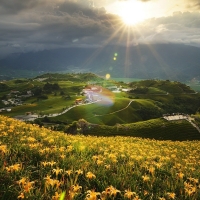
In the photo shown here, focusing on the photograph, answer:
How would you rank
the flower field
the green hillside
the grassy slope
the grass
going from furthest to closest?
the grass
the grassy slope
the green hillside
the flower field

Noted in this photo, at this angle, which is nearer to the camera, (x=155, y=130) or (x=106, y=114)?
(x=155, y=130)

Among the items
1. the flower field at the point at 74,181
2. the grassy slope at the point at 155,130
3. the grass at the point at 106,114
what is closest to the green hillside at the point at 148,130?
the grassy slope at the point at 155,130

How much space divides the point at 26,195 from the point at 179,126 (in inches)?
3633

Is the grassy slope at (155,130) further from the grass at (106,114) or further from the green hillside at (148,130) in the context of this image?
the grass at (106,114)

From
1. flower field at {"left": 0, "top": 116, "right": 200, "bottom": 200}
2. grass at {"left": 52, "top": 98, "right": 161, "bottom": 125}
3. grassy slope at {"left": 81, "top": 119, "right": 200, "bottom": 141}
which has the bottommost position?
grass at {"left": 52, "top": 98, "right": 161, "bottom": 125}

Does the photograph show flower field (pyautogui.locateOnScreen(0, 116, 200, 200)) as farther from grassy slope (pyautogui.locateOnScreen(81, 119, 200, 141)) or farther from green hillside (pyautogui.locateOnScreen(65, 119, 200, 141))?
grassy slope (pyautogui.locateOnScreen(81, 119, 200, 141))

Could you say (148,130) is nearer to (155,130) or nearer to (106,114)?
(155,130)

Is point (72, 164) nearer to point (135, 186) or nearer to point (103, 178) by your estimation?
point (103, 178)

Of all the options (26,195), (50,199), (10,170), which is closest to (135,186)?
(50,199)

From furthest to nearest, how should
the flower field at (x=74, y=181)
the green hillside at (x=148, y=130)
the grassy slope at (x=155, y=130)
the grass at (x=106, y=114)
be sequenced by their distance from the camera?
the grass at (x=106, y=114) → the grassy slope at (x=155, y=130) → the green hillside at (x=148, y=130) → the flower field at (x=74, y=181)

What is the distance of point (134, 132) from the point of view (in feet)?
269

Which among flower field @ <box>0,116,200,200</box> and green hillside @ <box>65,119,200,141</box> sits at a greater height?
flower field @ <box>0,116,200,200</box>

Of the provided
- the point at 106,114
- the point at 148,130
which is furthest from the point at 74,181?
the point at 106,114

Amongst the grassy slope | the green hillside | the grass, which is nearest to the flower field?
the green hillside
